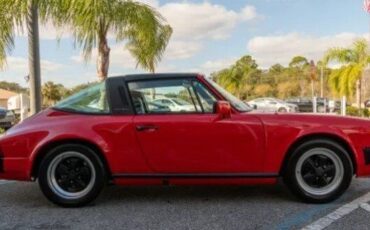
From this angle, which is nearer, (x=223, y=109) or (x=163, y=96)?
(x=223, y=109)

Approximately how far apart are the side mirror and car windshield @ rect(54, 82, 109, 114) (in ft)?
3.85

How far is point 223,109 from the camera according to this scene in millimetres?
4648

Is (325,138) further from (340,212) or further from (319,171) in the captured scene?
(340,212)

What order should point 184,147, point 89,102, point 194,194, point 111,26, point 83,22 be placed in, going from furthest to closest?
1. point 111,26
2. point 83,22
3. point 194,194
4. point 89,102
5. point 184,147

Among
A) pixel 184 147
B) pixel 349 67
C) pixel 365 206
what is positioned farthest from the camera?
pixel 349 67

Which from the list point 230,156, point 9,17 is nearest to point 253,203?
point 230,156

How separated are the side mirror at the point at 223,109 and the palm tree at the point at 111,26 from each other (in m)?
5.84

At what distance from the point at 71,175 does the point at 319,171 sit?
262 cm

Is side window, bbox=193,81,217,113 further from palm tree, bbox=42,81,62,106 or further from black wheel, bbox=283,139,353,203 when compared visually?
palm tree, bbox=42,81,62,106

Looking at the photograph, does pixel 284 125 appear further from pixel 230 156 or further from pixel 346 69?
pixel 346 69

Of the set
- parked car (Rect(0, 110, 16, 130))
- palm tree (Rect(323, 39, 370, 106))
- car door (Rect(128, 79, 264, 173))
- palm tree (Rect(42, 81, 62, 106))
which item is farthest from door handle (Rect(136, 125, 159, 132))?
palm tree (Rect(42, 81, 62, 106))

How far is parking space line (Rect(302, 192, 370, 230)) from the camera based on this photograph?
13.2 feet

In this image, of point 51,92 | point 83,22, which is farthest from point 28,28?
point 51,92

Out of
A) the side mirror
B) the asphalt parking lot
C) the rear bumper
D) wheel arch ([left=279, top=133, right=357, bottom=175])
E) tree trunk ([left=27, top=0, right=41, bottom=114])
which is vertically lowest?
the asphalt parking lot
